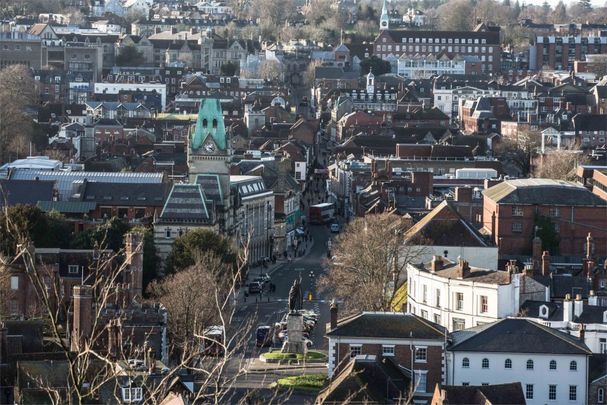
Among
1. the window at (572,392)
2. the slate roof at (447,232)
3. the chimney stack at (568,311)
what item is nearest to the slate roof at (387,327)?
the window at (572,392)

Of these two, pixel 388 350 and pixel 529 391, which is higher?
pixel 388 350

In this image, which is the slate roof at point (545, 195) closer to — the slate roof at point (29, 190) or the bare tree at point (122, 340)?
the bare tree at point (122, 340)

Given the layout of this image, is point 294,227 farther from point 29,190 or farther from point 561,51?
point 561,51

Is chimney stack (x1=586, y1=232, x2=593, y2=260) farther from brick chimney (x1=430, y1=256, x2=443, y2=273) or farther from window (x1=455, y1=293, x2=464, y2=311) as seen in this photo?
window (x1=455, y1=293, x2=464, y2=311)

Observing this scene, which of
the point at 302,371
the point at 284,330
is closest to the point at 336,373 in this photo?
the point at 302,371

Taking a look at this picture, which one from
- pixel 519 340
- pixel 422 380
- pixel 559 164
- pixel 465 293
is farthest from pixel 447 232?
pixel 559 164

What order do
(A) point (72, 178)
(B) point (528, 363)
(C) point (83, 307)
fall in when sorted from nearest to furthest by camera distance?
(C) point (83, 307)
(B) point (528, 363)
(A) point (72, 178)
